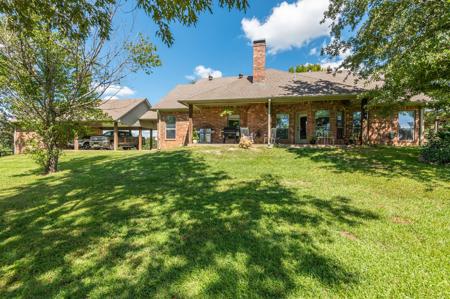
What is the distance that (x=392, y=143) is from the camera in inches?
521

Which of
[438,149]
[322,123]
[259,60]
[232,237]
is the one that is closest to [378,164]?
[438,149]

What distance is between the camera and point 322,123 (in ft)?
44.2

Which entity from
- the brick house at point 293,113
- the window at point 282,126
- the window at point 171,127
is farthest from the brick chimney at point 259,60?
the window at point 171,127

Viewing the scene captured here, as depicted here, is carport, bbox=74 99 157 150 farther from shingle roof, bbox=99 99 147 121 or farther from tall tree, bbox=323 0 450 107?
tall tree, bbox=323 0 450 107

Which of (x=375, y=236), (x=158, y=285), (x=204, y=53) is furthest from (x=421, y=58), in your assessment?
(x=204, y=53)

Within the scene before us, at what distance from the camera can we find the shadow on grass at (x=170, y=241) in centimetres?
230

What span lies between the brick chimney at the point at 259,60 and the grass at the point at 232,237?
9378mm

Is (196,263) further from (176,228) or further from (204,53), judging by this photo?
(204,53)

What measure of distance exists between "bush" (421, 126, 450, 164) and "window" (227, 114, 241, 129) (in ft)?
31.0

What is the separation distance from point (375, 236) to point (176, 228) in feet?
9.79

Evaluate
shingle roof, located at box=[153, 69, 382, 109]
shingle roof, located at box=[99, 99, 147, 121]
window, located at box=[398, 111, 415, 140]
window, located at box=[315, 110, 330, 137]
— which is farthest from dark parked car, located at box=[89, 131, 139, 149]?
window, located at box=[398, 111, 415, 140]

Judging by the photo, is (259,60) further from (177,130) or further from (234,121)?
(177,130)

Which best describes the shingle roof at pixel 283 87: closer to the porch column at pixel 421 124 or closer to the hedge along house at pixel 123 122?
the porch column at pixel 421 124

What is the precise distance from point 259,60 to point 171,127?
25.7 ft
